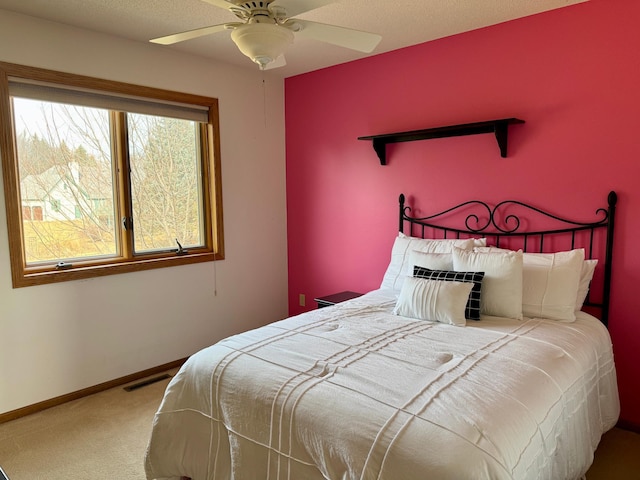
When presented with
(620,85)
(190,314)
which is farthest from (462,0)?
(190,314)

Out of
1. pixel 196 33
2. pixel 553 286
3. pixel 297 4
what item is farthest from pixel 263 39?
pixel 553 286

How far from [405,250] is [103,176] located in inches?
85.0

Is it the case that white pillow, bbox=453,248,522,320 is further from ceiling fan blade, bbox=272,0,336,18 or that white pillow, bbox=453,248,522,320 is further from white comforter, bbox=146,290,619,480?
ceiling fan blade, bbox=272,0,336,18

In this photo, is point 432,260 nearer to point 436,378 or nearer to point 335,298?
point 335,298

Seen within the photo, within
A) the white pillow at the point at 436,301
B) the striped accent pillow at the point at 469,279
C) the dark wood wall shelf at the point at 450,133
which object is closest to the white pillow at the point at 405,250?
the striped accent pillow at the point at 469,279

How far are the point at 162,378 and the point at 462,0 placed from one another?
10.2ft

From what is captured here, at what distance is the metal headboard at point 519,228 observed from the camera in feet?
8.21

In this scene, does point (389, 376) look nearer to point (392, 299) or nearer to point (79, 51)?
point (392, 299)

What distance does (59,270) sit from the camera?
2.83 m

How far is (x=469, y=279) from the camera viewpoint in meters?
2.44

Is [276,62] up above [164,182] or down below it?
above

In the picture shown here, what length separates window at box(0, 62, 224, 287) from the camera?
2674mm

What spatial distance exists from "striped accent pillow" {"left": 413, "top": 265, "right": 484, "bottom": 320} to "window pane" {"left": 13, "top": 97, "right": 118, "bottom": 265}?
2.21 meters

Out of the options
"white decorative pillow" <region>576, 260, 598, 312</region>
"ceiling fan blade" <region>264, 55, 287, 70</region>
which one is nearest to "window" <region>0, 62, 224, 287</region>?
"ceiling fan blade" <region>264, 55, 287, 70</region>
